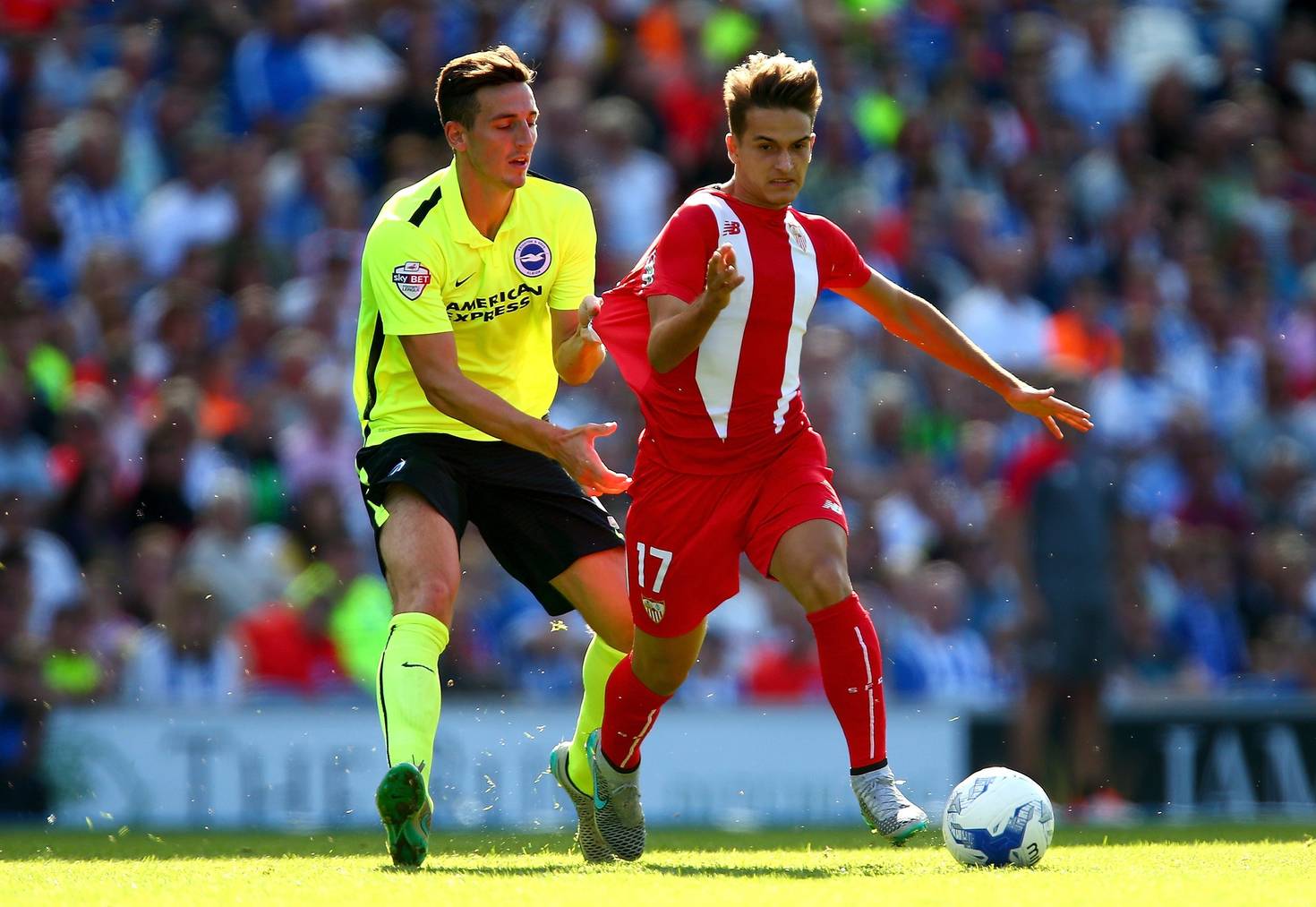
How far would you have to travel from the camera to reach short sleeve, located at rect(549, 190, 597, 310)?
6.62 meters

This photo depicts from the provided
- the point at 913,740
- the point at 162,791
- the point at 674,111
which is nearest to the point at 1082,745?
the point at 913,740

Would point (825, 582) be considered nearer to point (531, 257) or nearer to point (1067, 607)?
point (531, 257)

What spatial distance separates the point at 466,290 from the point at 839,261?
1.23m

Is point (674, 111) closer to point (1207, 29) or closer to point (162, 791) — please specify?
point (1207, 29)

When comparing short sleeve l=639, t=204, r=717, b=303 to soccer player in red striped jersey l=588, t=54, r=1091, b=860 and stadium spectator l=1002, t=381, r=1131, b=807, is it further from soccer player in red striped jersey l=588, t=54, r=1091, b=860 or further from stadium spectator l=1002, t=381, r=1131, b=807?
stadium spectator l=1002, t=381, r=1131, b=807

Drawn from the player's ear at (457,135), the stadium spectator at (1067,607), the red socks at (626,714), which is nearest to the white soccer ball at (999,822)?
the red socks at (626,714)

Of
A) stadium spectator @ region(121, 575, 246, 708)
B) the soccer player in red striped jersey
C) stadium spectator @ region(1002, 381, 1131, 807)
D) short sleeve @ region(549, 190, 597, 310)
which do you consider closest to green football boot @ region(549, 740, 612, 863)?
the soccer player in red striped jersey

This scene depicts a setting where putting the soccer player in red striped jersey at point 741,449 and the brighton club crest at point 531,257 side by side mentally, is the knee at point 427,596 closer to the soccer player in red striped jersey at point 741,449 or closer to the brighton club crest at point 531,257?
the soccer player in red striped jersey at point 741,449

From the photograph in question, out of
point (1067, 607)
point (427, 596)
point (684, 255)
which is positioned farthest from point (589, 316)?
point (1067, 607)

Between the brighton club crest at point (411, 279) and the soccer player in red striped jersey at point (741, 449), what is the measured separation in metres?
0.59

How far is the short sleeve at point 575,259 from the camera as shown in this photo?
21.7 ft

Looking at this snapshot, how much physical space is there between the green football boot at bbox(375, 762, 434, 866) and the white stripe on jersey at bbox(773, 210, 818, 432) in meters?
1.57

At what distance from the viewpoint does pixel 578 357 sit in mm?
6238

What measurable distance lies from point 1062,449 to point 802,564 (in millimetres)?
4980
